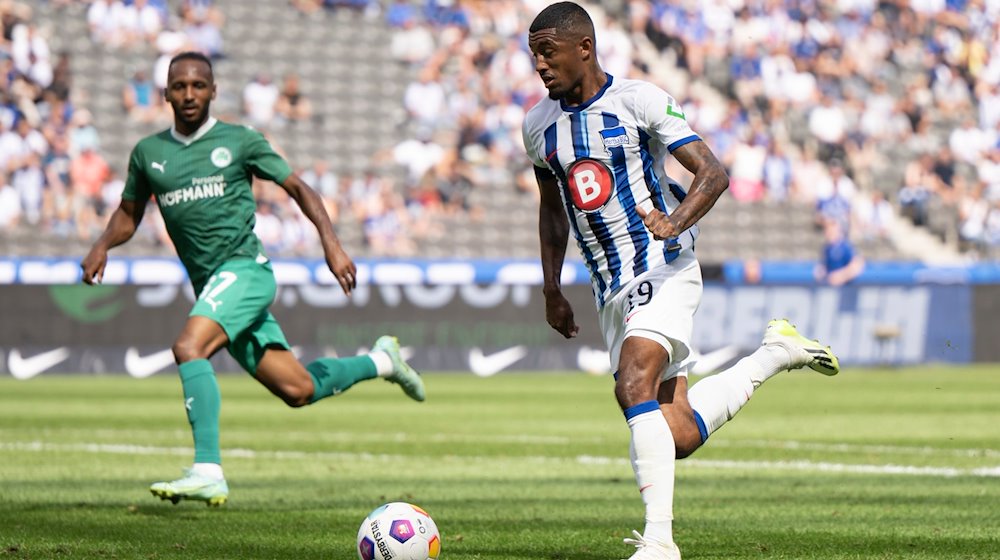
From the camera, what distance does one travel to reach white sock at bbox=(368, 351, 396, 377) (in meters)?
9.24

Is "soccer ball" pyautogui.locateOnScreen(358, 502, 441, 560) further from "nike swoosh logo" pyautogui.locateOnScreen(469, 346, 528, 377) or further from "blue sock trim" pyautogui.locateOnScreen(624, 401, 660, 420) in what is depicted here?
"nike swoosh logo" pyautogui.locateOnScreen(469, 346, 528, 377)

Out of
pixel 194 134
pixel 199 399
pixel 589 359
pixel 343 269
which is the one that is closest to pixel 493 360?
pixel 589 359

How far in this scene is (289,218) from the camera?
24625 millimetres

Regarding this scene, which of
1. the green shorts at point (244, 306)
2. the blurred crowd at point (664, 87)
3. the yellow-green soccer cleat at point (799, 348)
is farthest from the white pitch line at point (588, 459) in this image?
the blurred crowd at point (664, 87)

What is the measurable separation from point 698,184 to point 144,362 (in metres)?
17.5

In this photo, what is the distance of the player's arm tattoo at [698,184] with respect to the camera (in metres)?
5.68

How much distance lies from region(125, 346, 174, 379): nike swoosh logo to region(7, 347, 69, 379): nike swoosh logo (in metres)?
0.86

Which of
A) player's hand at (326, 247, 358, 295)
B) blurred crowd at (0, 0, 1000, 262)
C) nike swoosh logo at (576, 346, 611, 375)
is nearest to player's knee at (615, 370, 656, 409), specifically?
player's hand at (326, 247, 358, 295)

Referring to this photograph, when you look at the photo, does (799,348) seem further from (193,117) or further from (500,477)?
Answer: (193,117)

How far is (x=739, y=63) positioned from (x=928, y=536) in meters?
23.8

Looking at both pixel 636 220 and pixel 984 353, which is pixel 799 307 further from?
pixel 636 220

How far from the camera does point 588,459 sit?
35.6 ft

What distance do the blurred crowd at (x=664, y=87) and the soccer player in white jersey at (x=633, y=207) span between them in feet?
61.1

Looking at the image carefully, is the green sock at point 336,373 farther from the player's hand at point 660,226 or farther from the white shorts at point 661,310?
the player's hand at point 660,226
